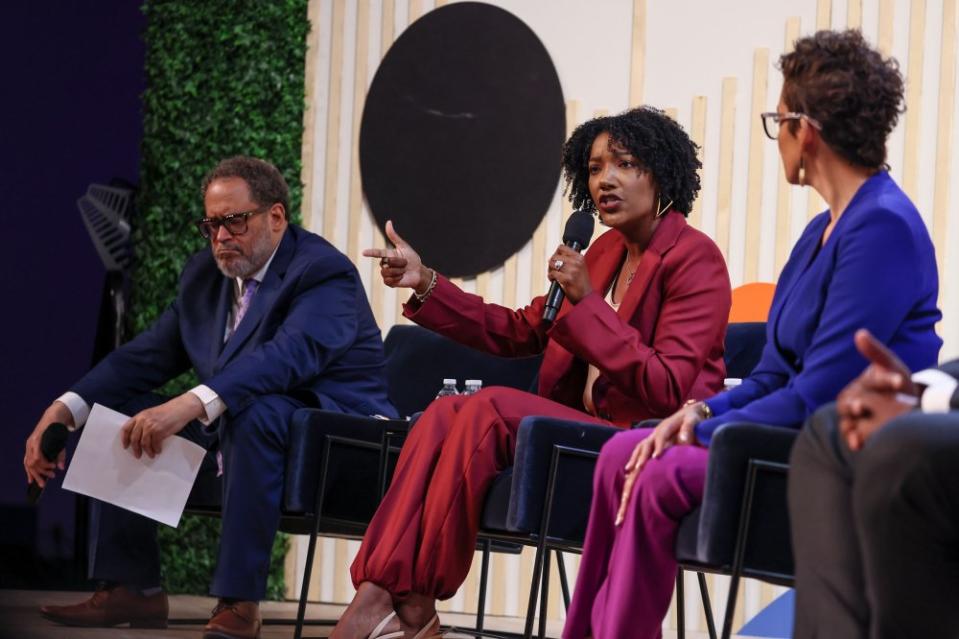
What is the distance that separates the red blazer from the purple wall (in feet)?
10.2

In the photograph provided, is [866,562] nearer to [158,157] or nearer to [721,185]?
[721,185]

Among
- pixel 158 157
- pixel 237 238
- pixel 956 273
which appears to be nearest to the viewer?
pixel 237 238

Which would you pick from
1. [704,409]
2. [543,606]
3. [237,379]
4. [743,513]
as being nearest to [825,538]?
[743,513]

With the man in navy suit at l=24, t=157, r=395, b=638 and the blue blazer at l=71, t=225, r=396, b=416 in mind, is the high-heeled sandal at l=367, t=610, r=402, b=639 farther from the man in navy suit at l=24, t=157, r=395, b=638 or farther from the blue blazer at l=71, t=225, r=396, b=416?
the blue blazer at l=71, t=225, r=396, b=416

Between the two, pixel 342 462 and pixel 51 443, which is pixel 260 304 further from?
pixel 51 443

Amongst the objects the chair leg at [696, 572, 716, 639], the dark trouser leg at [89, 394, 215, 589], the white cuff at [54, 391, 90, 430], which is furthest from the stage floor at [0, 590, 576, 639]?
the chair leg at [696, 572, 716, 639]

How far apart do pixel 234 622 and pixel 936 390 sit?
2.26m

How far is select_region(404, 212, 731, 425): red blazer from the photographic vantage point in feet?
9.81

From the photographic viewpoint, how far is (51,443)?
12.8 ft

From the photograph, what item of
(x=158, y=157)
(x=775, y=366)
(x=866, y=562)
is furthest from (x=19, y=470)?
(x=866, y=562)

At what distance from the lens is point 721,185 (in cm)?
507

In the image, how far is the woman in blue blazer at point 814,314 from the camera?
230 centimetres

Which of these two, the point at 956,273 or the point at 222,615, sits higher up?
the point at 956,273

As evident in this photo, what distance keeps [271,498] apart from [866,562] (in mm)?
2206
